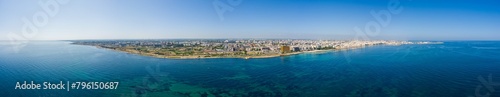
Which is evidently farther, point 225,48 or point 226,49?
point 225,48

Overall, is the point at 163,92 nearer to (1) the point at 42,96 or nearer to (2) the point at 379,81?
(1) the point at 42,96

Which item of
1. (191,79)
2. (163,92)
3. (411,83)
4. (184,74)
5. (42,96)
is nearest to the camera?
(42,96)

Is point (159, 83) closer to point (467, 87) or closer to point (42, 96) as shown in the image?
point (42, 96)

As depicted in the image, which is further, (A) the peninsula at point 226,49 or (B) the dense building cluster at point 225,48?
(B) the dense building cluster at point 225,48

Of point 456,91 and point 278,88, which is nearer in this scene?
point 456,91

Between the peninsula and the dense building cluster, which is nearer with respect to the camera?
the peninsula

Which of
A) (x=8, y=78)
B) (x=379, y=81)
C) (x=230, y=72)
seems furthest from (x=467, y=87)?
(x=8, y=78)

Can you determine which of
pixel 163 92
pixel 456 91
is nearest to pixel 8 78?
pixel 163 92

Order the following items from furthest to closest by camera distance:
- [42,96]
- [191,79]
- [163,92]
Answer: [191,79] → [163,92] → [42,96]

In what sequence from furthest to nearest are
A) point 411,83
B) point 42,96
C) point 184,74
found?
point 184,74 → point 411,83 → point 42,96
